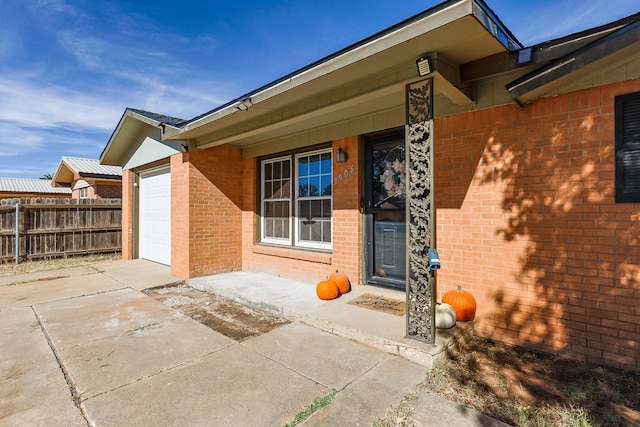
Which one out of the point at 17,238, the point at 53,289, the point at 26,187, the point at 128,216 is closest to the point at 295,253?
the point at 53,289

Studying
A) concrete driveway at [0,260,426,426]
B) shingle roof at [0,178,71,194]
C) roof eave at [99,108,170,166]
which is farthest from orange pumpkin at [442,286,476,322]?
shingle roof at [0,178,71,194]

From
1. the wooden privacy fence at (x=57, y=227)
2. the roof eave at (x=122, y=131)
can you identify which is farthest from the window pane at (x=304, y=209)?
the wooden privacy fence at (x=57, y=227)

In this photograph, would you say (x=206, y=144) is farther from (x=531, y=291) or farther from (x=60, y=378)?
(x=531, y=291)

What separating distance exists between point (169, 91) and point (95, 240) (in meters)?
6.10

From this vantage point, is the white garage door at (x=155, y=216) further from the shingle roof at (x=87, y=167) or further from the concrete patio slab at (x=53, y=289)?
the shingle roof at (x=87, y=167)

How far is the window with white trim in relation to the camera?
5656 mm

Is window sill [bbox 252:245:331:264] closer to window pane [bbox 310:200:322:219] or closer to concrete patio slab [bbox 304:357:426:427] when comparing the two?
window pane [bbox 310:200:322:219]

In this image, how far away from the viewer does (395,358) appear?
2.96 meters

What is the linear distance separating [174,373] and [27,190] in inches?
998

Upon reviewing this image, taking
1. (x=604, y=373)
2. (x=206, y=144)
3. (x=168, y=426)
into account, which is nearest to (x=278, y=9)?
(x=206, y=144)

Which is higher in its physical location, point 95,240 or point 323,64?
point 323,64

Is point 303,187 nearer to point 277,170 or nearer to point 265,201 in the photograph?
point 277,170

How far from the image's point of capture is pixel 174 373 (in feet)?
8.99

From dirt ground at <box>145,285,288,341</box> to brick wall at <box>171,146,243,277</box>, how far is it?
0.79m
